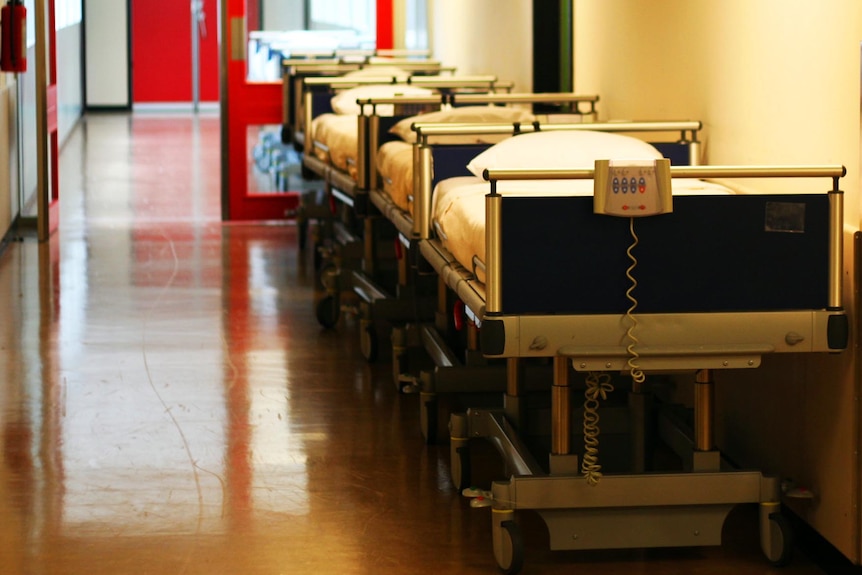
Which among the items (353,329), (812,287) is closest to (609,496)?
(812,287)

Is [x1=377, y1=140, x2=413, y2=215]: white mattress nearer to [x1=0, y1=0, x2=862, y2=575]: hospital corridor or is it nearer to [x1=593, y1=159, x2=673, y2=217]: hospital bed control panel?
[x1=0, y1=0, x2=862, y2=575]: hospital corridor

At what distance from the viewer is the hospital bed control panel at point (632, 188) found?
113 inches

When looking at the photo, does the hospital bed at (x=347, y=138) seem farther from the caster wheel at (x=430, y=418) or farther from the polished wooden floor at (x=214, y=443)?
the caster wheel at (x=430, y=418)

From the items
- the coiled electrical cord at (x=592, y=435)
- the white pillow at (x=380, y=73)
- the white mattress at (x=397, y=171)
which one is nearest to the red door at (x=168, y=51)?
the white pillow at (x=380, y=73)

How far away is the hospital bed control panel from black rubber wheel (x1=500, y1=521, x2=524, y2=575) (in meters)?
0.73

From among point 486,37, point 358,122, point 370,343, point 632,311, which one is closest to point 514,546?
point 632,311

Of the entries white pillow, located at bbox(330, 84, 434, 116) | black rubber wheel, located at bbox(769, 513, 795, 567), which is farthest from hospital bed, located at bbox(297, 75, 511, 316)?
black rubber wheel, located at bbox(769, 513, 795, 567)

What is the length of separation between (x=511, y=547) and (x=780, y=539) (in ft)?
2.00

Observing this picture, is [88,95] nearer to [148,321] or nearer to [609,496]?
[148,321]

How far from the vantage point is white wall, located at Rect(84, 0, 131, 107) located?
1972 centimetres

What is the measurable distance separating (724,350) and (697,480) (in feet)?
1.07

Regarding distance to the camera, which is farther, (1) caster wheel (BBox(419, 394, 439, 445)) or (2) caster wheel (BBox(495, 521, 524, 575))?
(1) caster wheel (BBox(419, 394, 439, 445))

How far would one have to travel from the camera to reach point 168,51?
66.7 ft

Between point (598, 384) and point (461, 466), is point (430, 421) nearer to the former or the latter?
point (461, 466)
